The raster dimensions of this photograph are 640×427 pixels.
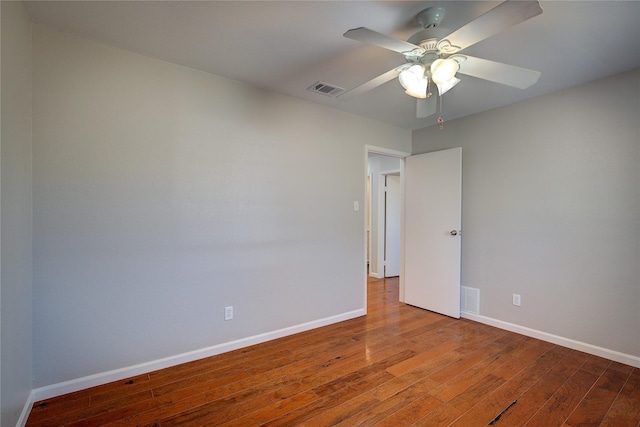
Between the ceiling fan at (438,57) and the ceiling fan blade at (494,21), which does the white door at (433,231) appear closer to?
the ceiling fan at (438,57)

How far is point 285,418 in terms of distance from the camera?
1739mm

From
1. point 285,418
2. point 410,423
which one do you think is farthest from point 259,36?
point 410,423

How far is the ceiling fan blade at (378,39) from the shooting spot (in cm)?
143

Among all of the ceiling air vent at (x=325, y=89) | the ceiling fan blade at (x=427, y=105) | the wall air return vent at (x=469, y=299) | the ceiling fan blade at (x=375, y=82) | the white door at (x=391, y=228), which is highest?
the ceiling air vent at (x=325, y=89)

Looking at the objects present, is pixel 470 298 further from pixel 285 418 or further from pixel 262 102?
pixel 262 102

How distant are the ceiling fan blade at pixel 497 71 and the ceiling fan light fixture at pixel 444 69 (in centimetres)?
10

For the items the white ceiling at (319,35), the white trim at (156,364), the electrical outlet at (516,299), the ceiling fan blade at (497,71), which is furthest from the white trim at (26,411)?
the electrical outlet at (516,299)

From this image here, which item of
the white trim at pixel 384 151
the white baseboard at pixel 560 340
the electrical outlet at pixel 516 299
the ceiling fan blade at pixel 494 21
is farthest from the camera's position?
the white trim at pixel 384 151

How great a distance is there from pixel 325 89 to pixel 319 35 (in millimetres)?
834

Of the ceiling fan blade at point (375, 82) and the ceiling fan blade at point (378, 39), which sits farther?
the ceiling fan blade at point (375, 82)

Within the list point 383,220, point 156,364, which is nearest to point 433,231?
point 383,220

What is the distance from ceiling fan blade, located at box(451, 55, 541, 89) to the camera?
5.22ft

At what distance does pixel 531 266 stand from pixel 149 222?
3.52 m

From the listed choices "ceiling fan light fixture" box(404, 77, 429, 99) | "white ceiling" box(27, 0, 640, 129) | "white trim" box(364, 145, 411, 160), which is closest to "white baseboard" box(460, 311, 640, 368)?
"white trim" box(364, 145, 411, 160)
